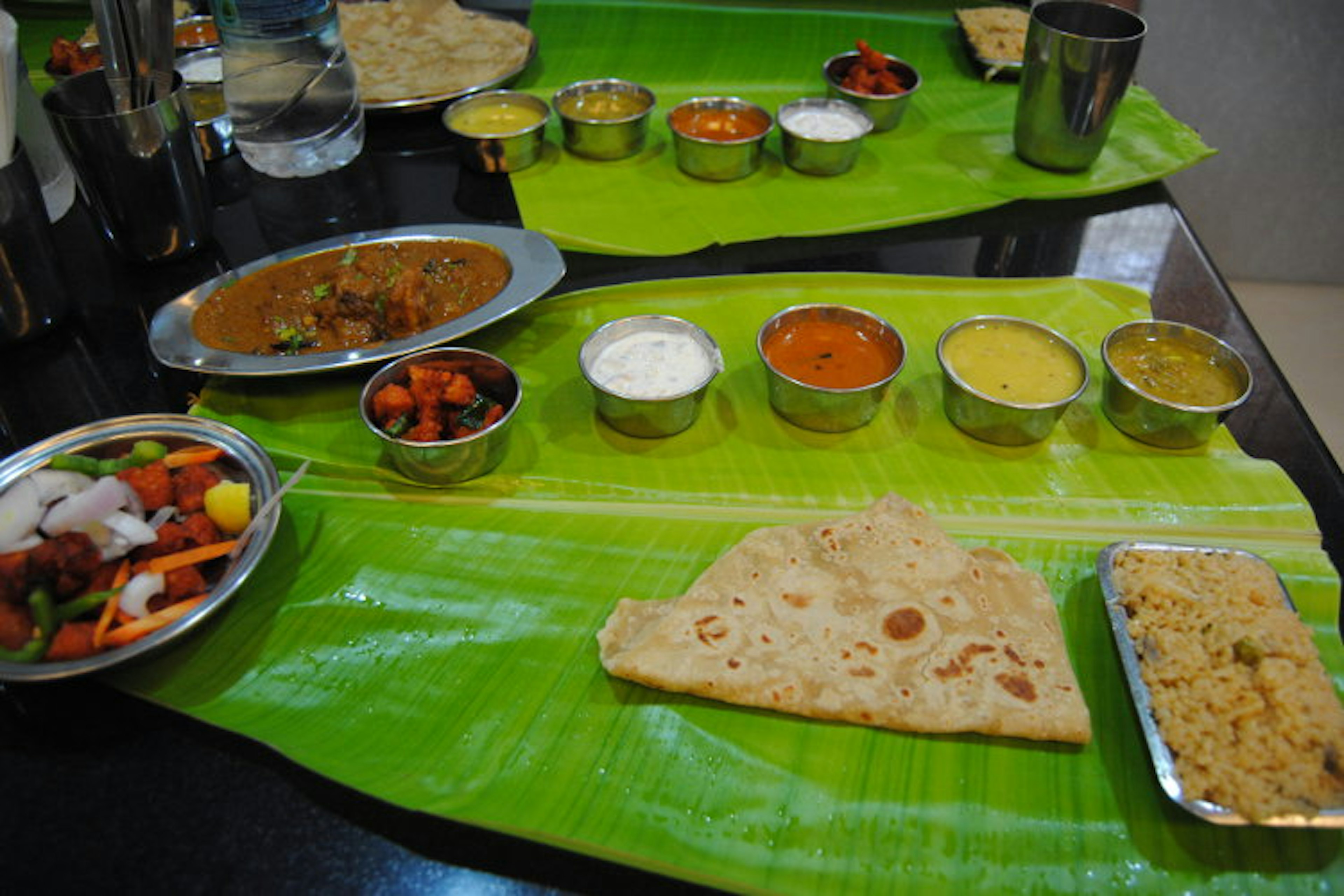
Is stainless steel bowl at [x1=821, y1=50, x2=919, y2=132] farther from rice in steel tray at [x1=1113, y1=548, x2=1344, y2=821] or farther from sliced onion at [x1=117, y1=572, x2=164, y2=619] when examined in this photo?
sliced onion at [x1=117, y1=572, x2=164, y2=619]

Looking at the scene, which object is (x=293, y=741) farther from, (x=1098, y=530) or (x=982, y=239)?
(x=982, y=239)

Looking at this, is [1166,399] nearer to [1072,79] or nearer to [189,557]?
[1072,79]

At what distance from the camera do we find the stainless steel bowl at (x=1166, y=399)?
2.58 m

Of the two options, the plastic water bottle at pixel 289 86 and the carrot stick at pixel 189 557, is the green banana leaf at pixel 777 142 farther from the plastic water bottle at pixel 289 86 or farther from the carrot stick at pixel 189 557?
the carrot stick at pixel 189 557

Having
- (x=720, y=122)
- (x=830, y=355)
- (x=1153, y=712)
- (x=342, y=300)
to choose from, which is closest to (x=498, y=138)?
(x=720, y=122)

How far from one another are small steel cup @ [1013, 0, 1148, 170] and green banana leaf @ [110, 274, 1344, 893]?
1099mm

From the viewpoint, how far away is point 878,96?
4.08 metres

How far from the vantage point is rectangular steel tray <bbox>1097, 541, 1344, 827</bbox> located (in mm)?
1693

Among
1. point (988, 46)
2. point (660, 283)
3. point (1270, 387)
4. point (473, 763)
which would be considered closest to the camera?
point (473, 763)

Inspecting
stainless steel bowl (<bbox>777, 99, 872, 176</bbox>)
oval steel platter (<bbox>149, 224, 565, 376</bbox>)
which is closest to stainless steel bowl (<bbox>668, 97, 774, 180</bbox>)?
stainless steel bowl (<bbox>777, 99, 872, 176</bbox>)

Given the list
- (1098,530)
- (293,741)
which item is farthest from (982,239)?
(293,741)

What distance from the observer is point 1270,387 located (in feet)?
9.40

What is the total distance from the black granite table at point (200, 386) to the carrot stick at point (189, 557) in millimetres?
297

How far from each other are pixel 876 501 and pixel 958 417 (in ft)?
1.75
